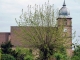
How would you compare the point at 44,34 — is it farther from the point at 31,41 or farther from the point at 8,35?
the point at 8,35

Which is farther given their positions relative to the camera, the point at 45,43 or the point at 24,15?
the point at 24,15

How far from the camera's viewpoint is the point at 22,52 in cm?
5375

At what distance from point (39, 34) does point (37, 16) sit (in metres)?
1.95

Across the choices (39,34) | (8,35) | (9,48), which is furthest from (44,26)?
(8,35)

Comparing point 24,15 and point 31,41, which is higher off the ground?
point 24,15

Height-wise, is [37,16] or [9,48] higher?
[37,16]

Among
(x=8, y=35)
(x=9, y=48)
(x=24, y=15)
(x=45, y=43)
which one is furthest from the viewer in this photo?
(x=8, y=35)

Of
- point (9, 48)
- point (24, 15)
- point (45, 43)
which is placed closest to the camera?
point (45, 43)

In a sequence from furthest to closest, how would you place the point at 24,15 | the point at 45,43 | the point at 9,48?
the point at 9,48 → the point at 24,15 → the point at 45,43

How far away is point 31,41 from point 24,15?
323 centimetres

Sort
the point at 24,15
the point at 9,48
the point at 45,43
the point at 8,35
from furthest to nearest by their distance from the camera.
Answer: the point at 8,35, the point at 9,48, the point at 24,15, the point at 45,43

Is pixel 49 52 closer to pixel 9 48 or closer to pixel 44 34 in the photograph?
pixel 44 34

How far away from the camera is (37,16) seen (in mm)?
36562


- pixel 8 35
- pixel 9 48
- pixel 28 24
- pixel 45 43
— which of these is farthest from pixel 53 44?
pixel 8 35
